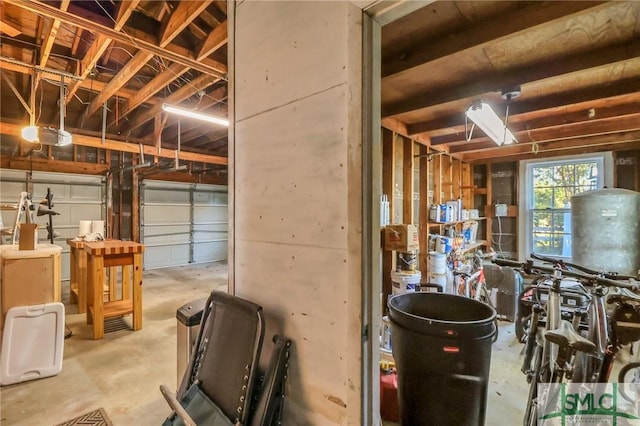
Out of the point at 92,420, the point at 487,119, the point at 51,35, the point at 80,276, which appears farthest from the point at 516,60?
the point at 80,276

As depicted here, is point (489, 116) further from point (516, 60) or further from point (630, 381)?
point (630, 381)

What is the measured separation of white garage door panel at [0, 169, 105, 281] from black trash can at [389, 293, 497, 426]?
728cm

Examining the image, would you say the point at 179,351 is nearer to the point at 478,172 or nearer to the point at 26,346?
the point at 26,346

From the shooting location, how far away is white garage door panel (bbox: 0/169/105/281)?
558 centimetres

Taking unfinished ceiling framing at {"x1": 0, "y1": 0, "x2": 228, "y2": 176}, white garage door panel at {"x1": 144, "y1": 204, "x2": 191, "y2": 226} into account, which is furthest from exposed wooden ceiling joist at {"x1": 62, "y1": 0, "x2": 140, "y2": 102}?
white garage door panel at {"x1": 144, "y1": 204, "x2": 191, "y2": 226}

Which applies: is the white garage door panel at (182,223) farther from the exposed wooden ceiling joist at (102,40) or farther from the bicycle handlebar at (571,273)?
the bicycle handlebar at (571,273)

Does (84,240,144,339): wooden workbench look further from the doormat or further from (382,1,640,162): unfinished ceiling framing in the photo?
(382,1,640,162): unfinished ceiling framing

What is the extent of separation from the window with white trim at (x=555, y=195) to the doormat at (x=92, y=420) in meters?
6.51

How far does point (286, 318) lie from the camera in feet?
4.47

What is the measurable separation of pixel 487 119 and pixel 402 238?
1.73m

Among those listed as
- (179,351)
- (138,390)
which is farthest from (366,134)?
(138,390)

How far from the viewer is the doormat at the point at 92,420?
1.84 m

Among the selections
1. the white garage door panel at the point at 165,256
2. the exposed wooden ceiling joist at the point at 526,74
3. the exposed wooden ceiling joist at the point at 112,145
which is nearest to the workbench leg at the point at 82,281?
the exposed wooden ceiling joist at the point at 112,145

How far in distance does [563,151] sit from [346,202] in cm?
574
